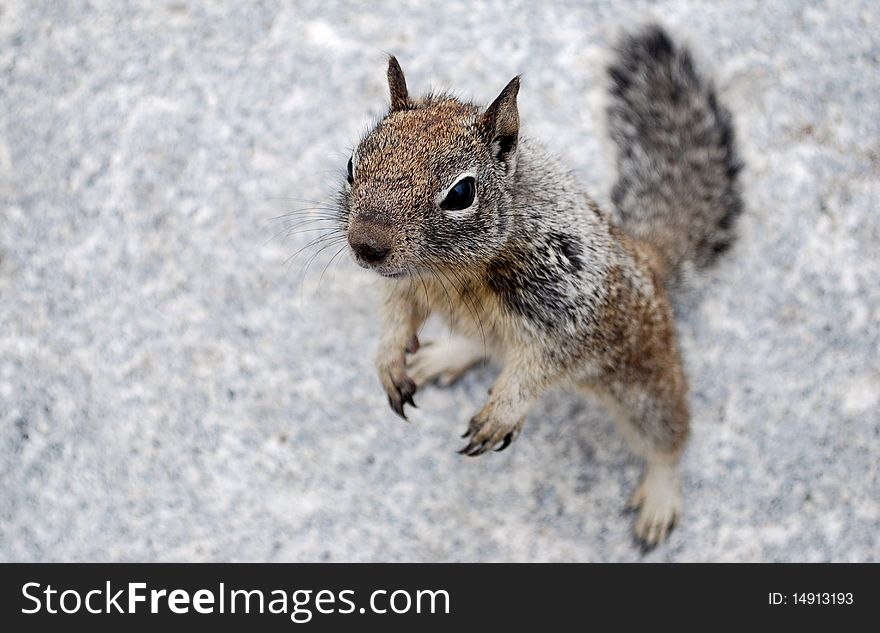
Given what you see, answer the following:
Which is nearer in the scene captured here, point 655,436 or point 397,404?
point 397,404

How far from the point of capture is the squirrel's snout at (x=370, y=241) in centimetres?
202

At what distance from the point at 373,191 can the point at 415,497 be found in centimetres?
120

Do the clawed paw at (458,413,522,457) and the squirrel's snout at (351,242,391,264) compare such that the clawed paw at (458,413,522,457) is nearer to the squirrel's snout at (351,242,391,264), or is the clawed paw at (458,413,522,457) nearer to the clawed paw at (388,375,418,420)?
the clawed paw at (388,375,418,420)

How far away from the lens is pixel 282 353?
3.01 meters

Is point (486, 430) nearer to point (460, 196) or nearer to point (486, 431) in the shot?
point (486, 431)

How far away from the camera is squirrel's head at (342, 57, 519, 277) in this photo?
2.05 metres

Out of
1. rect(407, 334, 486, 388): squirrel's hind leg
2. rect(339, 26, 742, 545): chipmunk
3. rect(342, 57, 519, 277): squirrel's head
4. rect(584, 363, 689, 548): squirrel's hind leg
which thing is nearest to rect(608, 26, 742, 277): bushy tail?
rect(339, 26, 742, 545): chipmunk

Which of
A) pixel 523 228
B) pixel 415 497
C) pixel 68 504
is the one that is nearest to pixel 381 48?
pixel 523 228

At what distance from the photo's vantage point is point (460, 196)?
2117 millimetres

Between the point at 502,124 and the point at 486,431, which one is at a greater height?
the point at 502,124

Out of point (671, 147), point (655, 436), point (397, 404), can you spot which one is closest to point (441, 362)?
point (397, 404)

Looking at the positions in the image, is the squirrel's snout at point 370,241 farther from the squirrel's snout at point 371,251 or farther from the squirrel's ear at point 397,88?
the squirrel's ear at point 397,88

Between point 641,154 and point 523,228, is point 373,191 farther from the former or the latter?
point 641,154

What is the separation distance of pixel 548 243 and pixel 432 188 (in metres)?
0.43
